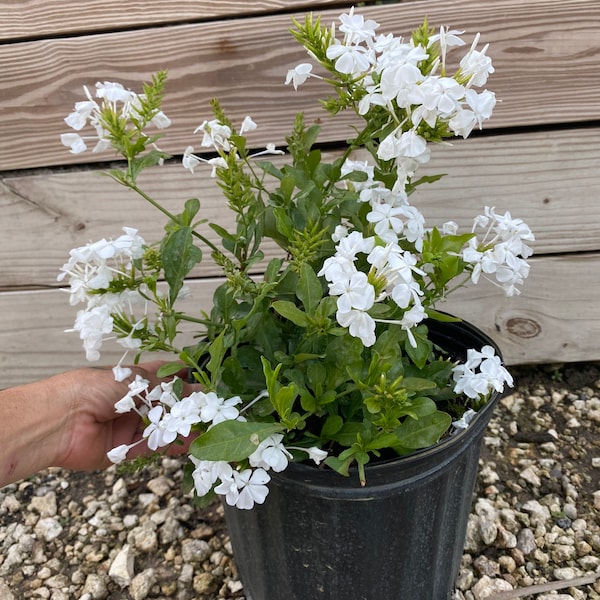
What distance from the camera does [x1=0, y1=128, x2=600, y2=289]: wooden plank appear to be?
1479 mm

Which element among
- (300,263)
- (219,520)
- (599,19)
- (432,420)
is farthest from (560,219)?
(219,520)

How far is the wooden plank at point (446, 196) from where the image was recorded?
1.48 m

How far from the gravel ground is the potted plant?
0.33 m

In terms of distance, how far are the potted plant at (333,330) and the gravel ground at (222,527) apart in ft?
1.07

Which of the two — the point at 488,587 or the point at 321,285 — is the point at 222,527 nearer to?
the point at 488,587

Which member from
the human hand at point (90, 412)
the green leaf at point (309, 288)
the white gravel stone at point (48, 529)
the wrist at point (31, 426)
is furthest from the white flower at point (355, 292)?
the white gravel stone at point (48, 529)

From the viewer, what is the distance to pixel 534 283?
5.32ft

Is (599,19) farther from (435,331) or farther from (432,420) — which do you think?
(432,420)

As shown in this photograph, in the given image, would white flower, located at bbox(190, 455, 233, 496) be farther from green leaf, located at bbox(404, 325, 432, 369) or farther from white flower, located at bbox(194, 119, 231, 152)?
white flower, located at bbox(194, 119, 231, 152)

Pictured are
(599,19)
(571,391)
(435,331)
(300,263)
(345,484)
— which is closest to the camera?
(300,263)

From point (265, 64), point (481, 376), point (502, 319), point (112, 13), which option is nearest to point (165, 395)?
point (481, 376)

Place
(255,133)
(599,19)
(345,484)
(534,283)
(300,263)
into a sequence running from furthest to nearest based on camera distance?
(534,283) → (255,133) → (599,19) → (345,484) → (300,263)

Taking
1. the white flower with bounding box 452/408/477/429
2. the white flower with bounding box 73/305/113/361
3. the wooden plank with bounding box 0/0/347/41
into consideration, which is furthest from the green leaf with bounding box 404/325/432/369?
the wooden plank with bounding box 0/0/347/41

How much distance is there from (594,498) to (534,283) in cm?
54
